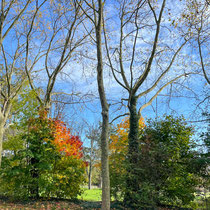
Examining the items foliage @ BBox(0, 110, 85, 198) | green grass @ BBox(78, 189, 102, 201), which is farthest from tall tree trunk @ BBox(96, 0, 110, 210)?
green grass @ BBox(78, 189, 102, 201)

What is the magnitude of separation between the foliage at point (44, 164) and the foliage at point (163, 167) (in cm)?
178

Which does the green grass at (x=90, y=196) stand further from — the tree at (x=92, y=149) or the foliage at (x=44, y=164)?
the tree at (x=92, y=149)

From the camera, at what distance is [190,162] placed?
Answer: 878cm

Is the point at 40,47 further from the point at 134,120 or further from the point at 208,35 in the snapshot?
the point at 208,35

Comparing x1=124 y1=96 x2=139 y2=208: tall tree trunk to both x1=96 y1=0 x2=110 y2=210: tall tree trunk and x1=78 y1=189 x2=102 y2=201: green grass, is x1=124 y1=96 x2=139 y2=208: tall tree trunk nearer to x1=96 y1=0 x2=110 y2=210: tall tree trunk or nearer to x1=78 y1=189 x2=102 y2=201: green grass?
x1=96 y1=0 x2=110 y2=210: tall tree trunk

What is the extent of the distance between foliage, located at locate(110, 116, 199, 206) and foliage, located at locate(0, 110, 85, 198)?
178cm

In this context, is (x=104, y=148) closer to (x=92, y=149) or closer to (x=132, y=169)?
(x=132, y=169)

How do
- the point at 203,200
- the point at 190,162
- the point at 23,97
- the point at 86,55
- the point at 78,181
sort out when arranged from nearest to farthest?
the point at 203,200
the point at 190,162
the point at 78,181
the point at 23,97
the point at 86,55

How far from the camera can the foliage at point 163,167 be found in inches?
298

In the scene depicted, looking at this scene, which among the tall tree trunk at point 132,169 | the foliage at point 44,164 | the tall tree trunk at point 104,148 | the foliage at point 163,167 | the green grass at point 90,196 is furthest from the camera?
the green grass at point 90,196

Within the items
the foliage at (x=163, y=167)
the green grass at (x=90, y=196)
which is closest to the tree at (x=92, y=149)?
the green grass at (x=90, y=196)

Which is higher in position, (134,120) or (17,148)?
(134,120)

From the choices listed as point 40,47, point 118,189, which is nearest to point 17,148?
point 118,189

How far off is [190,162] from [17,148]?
24.5ft
